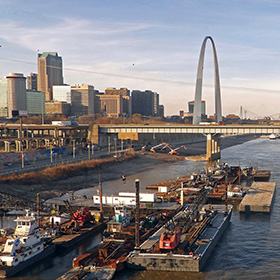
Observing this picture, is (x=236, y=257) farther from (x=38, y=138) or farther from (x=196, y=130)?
(x=196, y=130)

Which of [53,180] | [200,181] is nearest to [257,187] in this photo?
[200,181]

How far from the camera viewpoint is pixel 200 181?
7012 cm

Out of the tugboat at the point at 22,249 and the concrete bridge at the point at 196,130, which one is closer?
the tugboat at the point at 22,249

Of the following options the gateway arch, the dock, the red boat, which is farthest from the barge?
A: the gateway arch

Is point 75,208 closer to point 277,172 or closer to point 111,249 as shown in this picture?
point 111,249

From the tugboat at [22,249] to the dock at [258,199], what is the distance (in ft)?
85.4

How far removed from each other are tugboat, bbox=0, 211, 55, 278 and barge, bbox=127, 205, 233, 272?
8486 mm

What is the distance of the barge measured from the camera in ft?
105

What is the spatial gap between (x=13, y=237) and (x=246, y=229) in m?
24.6

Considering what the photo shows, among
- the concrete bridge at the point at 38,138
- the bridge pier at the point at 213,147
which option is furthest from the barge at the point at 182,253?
the bridge pier at the point at 213,147

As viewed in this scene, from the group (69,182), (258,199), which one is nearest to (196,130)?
(69,182)

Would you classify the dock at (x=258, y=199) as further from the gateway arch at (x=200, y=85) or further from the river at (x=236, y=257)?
the gateway arch at (x=200, y=85)

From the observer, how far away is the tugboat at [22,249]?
32.5 meters

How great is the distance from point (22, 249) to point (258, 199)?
110ft
